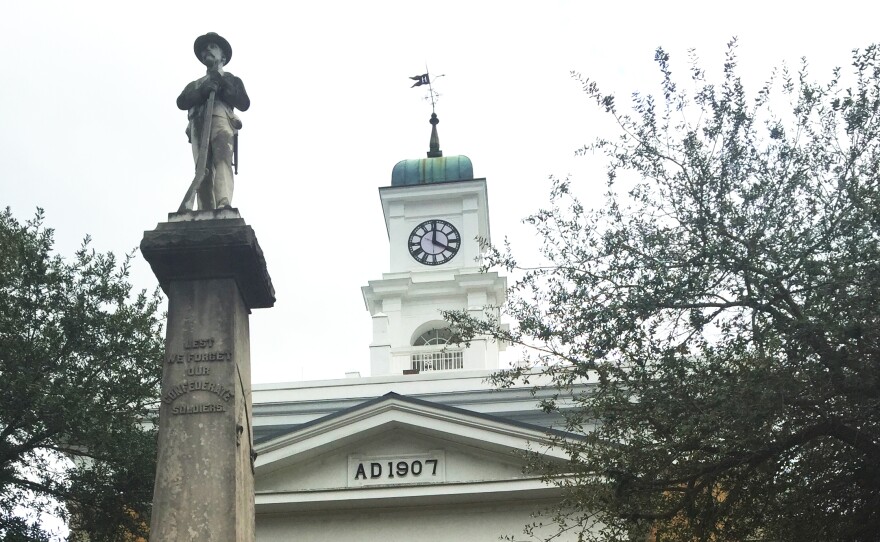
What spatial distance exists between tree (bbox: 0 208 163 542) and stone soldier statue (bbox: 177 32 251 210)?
19.6ft

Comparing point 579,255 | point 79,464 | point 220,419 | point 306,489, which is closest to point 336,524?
point 306,489

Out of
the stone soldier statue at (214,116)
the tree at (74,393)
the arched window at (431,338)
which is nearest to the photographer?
the stone soldier statue at (214,116)

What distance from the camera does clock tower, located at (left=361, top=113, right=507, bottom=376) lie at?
1372 inches

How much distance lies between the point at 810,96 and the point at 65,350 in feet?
33.0

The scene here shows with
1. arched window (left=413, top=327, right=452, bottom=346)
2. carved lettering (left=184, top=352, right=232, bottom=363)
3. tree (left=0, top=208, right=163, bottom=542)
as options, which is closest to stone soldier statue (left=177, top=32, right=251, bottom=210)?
carved lettering (left=184, top=352, right=232, bottom=363)

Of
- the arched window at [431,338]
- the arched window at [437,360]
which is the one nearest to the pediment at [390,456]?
the arched window at [437,360]

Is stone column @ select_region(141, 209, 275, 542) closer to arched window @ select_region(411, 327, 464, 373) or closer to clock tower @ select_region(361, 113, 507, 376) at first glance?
arched window @ select_region(411, 327, 464, 373)

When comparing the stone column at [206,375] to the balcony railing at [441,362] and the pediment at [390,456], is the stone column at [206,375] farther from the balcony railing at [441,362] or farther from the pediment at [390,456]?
the balcony railing at [441,362]

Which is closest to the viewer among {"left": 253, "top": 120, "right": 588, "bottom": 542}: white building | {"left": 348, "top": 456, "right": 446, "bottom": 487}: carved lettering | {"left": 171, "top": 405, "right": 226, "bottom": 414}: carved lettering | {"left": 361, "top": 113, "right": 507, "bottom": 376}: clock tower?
{"left": 171, "top": 405, "right": 226, "bottom": 414}: carved lettering

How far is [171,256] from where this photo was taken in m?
10.3

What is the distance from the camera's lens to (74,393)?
1585cm

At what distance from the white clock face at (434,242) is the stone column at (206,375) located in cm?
2574

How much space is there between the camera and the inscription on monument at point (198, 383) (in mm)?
9883

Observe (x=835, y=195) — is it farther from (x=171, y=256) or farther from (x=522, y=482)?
(x=522, y=482)
